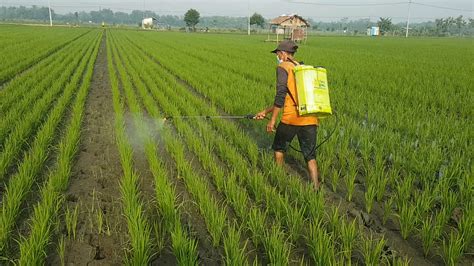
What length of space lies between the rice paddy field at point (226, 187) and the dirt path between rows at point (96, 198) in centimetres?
1

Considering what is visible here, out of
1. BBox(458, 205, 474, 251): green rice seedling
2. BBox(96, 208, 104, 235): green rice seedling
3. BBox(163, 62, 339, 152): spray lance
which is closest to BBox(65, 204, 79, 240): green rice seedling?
BBox(96, 208, 104, 235): green rice seedling

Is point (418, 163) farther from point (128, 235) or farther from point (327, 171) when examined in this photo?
point (128, 235)

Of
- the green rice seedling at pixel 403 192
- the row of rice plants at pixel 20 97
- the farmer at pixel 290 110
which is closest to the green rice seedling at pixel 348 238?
the green rice seedling at pixel 403 192

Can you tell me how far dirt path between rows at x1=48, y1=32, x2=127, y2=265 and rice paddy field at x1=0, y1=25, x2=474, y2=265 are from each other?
15mm

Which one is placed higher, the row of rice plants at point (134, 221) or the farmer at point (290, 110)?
the farmer at point (290, 110)

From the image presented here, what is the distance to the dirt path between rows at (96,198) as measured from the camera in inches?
106

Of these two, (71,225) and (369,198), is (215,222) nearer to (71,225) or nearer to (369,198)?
(71,225)

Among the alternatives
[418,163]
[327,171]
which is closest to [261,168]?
[327,171]

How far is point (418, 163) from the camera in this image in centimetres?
405

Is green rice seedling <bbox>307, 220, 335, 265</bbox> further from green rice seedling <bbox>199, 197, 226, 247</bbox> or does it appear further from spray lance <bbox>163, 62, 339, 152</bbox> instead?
spray lance <bbox>163, 62, 339, 152</bbox>

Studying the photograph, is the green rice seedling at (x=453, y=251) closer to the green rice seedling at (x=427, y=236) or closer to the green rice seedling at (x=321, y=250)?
the green rice seedling at (x=427, y=236)

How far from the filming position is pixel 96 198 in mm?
3543

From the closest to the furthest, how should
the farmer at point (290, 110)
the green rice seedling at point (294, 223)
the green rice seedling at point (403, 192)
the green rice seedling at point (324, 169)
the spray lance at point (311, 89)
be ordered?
the green rice seedling at point (294, 223)
the green rice seedling at point (403, 192)
the spray lance at point (311, 89)
the farmer at point (290, 110)
the green rice seedling at point (324, 169)

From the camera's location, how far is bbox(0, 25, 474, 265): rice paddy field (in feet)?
8.75
